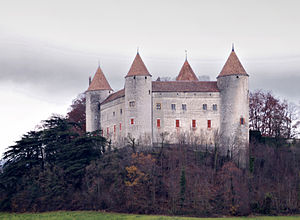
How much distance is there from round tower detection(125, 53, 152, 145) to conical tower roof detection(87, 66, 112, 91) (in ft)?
27.4

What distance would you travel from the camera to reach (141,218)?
1825 inches

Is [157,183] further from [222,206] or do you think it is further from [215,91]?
[215,91]

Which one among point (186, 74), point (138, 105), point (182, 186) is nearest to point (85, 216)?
point (182, 186)

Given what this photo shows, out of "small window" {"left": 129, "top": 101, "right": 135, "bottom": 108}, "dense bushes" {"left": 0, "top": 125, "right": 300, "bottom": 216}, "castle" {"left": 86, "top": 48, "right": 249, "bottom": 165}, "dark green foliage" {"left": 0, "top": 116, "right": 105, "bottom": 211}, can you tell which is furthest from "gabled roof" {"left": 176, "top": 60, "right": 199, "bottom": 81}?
"dark green foliage" {"left": 0, "top": 116, "right": 105, "bottom": 211}

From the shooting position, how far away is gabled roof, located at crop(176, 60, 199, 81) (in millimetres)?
69225

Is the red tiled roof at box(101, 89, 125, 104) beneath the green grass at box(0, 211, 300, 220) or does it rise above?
above

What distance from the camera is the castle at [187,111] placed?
5891 cm

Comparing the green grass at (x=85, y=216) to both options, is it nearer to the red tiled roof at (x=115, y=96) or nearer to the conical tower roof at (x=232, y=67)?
the red tiled roof at (x=115, y=96)

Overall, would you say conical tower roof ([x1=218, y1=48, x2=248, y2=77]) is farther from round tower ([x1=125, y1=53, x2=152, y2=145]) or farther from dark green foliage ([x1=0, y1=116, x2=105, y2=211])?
dark green foliage ([x1=0, y1=116, x2=105, y2=211])

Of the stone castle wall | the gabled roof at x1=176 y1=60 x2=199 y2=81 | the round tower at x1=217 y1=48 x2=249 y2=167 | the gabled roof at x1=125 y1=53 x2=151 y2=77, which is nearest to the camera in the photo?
the round tower at x1=217 y1=48 x2=249 y2=167

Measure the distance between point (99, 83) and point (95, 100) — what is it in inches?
86.4

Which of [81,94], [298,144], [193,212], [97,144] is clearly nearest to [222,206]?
[193,212]

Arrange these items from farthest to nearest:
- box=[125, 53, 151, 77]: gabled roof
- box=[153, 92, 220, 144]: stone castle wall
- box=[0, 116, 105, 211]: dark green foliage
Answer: box=[125, 53, 151, 77]: gabled roof → box=[153, 92, 220, 144]: stone castle wall → box=[0, 116, 105, 211]: dark green foliage

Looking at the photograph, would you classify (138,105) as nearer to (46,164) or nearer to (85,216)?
(46,164)
